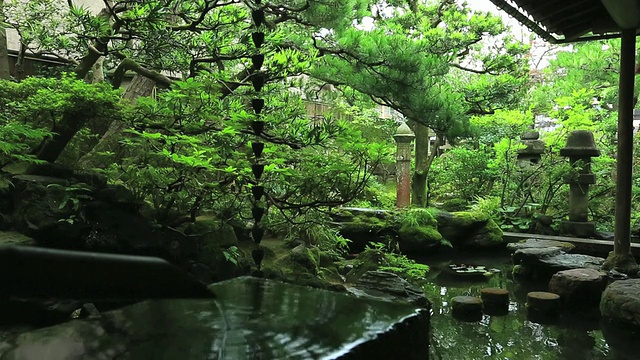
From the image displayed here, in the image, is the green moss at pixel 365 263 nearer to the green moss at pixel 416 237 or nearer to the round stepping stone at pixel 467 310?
the round stepping stone at pixel 467 310

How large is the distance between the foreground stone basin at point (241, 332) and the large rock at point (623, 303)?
166 inches

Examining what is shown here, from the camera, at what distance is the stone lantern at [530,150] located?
9711mm

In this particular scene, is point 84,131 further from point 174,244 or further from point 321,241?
point 321,241

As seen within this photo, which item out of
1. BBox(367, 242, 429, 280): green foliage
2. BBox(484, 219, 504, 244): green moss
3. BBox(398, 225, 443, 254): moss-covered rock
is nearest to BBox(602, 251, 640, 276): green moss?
BBox(484, 219, 504, 244): green moss

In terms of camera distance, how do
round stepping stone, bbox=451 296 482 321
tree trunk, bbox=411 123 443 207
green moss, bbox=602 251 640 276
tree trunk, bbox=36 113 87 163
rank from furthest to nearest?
tree trunk, bbox=411 123 443 207 < green moss, bbox=602 251 640 276 < round stepping stone, bbox=451 296 482 321 < tree trunk, bbox=36 113 87 163

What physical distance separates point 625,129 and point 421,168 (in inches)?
200

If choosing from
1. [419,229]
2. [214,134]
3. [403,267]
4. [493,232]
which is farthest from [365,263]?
[493,232]

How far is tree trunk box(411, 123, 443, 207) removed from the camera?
1038 cm

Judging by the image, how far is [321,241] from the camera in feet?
16.0

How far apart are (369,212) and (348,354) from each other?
706 centimetres

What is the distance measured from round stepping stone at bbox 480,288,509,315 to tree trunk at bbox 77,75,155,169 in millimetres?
4496

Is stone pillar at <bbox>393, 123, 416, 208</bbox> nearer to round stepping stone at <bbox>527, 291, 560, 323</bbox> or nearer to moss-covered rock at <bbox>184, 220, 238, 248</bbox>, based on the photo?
round stepping stone at <bbox>527, 291, 560, 323</bbox>

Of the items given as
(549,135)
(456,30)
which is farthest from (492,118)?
(456,30)

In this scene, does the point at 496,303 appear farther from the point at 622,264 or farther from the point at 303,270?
the point at 303,270
